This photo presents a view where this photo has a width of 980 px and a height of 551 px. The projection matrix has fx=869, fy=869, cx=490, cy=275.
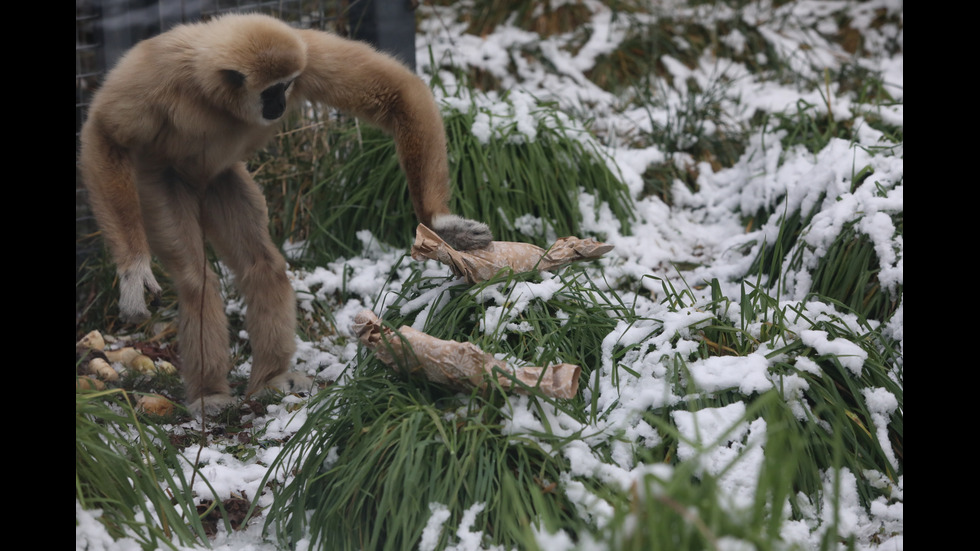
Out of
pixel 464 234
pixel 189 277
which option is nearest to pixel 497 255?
pixel 464 234

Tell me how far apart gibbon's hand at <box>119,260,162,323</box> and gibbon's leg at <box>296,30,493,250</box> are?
0.86 m

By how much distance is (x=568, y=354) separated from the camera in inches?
103

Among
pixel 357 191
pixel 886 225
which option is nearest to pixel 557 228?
pixel 357 191

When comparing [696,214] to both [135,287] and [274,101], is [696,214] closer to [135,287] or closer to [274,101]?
[274,101]

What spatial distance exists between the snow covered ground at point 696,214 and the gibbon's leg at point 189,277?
0.32 m

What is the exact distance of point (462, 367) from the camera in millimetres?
2387

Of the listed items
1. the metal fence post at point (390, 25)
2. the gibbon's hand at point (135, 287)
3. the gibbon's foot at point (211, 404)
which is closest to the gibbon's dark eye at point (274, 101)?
the gibbon's hand at point (135, 287)

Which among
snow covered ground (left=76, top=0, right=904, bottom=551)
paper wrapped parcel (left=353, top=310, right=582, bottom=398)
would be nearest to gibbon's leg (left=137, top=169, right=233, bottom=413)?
snow covered ground (left=76, top=0, right=904, bottom=551)

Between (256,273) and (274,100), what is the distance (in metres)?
0.73

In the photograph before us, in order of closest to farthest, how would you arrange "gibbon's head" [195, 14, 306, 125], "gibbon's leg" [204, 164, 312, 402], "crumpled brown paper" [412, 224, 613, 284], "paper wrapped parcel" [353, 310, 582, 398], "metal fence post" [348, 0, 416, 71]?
"paper wrapped parcel" [353, 310, 582, 398] → "crumpled brown paper" [412, 224, 613, 284] → "gibbon's head" [195, 14, 306, 125] → "gibbon's leg" [204, 164, 312, 402] → "metal fence post" [348, 0, 416, 71]

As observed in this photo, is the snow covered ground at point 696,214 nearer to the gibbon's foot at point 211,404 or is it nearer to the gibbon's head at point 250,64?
the gibbon's foot at point 211,404

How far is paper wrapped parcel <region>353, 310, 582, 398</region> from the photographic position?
2.33 m

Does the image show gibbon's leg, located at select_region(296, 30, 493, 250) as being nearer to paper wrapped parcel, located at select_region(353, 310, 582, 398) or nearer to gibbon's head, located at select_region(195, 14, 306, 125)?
gibbon's head, located at select_region(195, 14, 306, 125)

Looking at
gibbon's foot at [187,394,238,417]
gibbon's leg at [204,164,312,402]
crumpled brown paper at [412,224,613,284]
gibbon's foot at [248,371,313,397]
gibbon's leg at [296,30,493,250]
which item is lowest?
gibbon's foot at [187,394,238,417]
